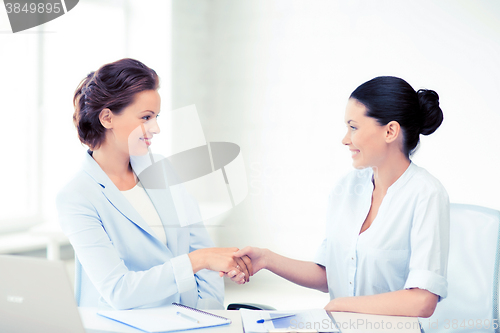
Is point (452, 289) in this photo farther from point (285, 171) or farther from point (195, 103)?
point (195, 103)

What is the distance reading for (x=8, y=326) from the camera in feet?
3.30

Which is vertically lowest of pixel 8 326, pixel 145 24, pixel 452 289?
pixel 452 289

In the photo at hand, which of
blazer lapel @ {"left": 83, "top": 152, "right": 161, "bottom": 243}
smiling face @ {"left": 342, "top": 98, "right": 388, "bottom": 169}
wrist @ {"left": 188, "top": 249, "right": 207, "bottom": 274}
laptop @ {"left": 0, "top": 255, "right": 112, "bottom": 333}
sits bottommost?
wrist @ {"left": 188, "top": 249, "right": 207, "bottom": 274}

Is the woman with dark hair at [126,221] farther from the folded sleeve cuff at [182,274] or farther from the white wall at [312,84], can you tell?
the white wall at [312,84]

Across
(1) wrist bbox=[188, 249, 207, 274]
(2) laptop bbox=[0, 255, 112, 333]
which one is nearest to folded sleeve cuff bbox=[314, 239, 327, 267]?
(1) wrist bbox=[188, 249, 207, 274]

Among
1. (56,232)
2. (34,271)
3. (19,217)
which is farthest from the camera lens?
(19,217)

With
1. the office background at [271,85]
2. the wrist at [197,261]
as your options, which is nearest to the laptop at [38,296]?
the wrist at [197,261]

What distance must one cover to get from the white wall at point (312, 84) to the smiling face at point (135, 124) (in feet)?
6.75

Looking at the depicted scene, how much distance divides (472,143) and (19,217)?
9.52ft

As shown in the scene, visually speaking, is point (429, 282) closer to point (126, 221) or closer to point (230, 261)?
point (230, 261)

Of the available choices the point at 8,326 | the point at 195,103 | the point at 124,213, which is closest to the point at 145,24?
the point at 195,103

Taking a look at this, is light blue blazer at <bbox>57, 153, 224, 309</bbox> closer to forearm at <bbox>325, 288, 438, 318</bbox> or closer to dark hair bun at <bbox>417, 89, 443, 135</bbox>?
forearm at <bbox>325, 288, 438, 318</bbox>

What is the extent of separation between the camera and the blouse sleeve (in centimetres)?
129

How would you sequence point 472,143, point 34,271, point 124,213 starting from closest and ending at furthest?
1. point 34,271
2. point 124,213
3. point 472,143
